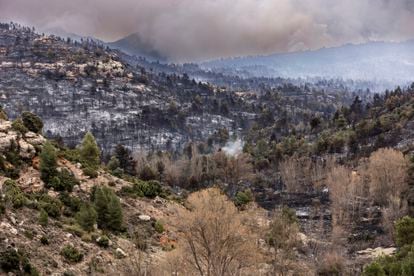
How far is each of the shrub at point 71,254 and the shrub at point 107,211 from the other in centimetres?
680

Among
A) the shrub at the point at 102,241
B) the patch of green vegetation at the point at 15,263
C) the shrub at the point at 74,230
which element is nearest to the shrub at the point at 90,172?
the shrub at the point at 74,230

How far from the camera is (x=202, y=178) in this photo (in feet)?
303

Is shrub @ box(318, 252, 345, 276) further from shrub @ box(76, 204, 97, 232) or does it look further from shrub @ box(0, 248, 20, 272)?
shrub @ box(0, 248, 20, 272)

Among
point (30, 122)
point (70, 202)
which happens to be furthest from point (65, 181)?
point (30, 122)

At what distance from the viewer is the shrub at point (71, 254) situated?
26.5 meters

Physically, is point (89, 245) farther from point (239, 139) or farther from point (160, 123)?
point (160, 123)

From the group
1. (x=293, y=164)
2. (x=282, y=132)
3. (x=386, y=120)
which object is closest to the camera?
(x=293, y=164)

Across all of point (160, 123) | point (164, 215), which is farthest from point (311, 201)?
point (160, 123)

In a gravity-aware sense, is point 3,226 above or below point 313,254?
above

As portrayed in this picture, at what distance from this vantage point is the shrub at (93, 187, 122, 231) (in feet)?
111

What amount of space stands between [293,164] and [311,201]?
29.5ft

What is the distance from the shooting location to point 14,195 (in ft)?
97.6

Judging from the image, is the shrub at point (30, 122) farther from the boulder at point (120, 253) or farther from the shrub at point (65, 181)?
the boulder at point (120, 253)

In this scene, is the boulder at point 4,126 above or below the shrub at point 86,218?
above
